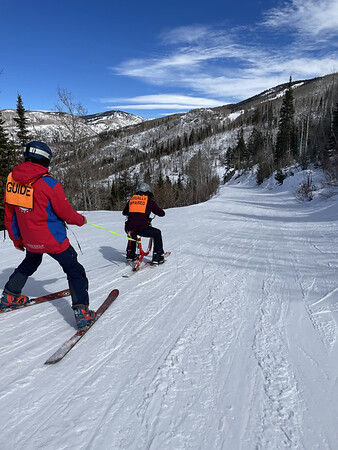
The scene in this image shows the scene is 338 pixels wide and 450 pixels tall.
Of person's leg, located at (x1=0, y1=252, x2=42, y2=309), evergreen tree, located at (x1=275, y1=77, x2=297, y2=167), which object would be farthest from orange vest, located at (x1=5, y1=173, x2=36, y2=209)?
evergreen tree, located at (x1=275, y1=77, x2=297, y2=167)

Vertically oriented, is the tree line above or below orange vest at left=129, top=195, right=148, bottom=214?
above

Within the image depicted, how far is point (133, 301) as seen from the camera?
12.4ft

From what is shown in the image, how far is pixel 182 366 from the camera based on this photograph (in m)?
2.38

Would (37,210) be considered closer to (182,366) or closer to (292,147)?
(182,366)

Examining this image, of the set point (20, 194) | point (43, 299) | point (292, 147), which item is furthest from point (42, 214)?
point (292, 147)

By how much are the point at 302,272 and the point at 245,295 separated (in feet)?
4.87

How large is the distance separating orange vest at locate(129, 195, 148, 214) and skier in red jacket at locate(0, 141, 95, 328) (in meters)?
2.27

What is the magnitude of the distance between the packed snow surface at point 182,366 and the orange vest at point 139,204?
135 centimetres

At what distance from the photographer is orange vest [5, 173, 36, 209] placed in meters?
2.61

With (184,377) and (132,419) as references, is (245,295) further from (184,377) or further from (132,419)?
(132,419)

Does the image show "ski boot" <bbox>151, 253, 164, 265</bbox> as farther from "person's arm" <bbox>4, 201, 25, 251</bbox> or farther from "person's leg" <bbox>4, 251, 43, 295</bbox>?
"person's arm" <bbox>4, 201, 25, 251</bbox>

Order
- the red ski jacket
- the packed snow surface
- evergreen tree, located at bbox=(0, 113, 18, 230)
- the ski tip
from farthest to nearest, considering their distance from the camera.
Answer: evergreen tree, located at bbox=(0, 113, 18, 230)
the ski tip
the red ski jacket
the packed snow surface

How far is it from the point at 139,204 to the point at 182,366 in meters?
3.39

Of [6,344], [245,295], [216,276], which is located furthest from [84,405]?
[216,276]
